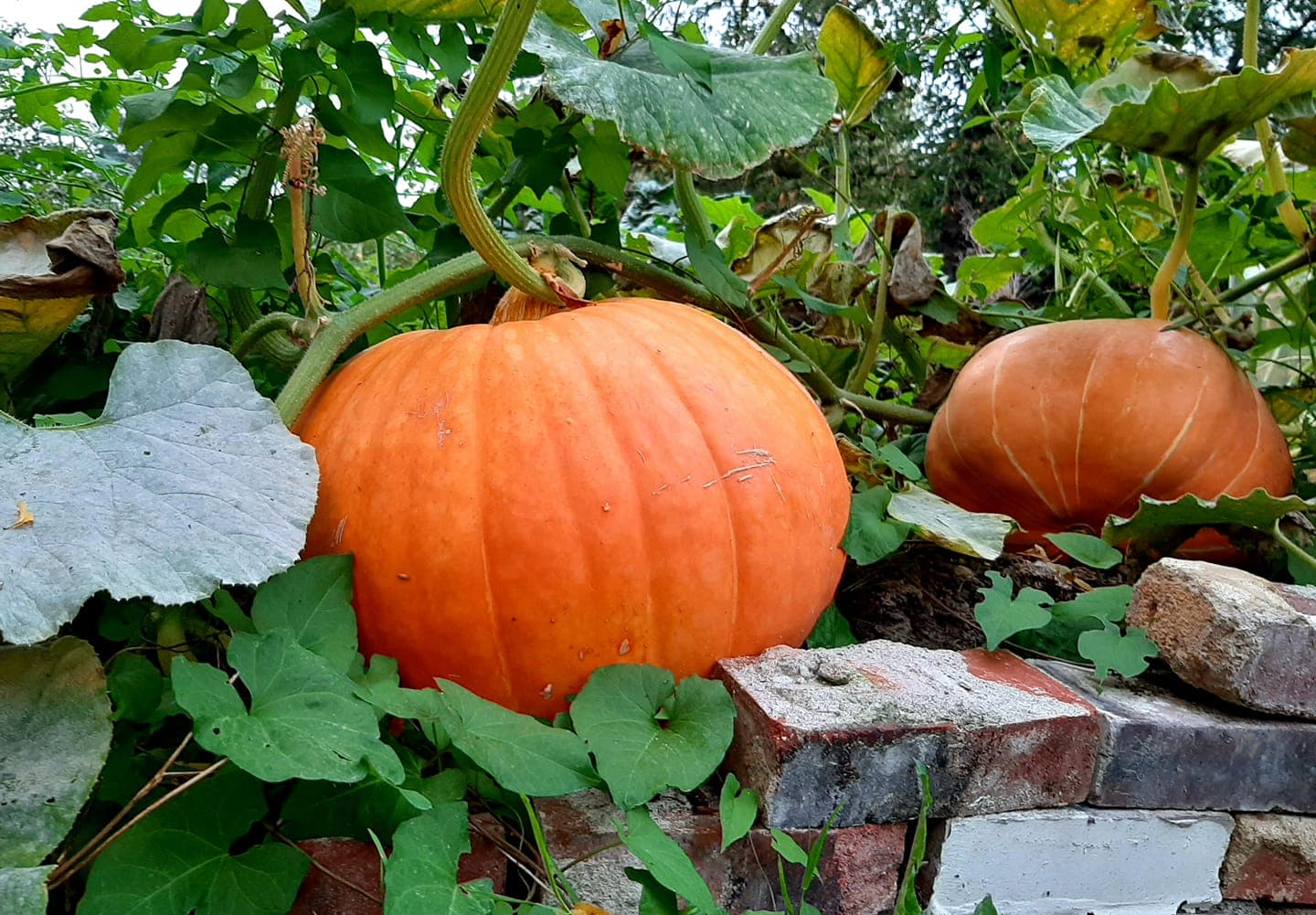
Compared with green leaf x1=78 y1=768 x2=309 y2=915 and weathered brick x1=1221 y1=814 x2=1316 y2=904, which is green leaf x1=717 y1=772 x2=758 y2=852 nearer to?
green leaf x1=78 y1=768 x2=309 y2=915

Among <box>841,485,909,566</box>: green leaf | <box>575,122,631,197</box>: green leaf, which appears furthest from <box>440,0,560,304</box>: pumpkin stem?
<box>841,485,909,566</box>: green leaf

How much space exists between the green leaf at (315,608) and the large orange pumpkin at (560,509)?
0.16 ft

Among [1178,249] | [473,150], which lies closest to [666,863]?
[473,150]

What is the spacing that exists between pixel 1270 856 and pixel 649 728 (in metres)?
0.57

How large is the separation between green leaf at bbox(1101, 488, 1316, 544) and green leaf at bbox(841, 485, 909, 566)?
0.71 feet

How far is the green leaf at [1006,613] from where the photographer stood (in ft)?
2.78

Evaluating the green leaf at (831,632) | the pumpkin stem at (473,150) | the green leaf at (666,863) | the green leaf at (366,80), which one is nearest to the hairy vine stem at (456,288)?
the pumpkin stem at (473,150)

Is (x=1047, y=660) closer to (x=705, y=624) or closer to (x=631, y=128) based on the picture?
(x=705, y=624)

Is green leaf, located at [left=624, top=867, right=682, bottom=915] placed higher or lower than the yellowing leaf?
lower

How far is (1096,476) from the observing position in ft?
4.01

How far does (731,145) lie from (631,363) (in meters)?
0.20

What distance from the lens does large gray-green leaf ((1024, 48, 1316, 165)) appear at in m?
1.00

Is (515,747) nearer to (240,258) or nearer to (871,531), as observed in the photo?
(871,531)

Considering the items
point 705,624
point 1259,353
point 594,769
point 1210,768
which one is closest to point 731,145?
point 705,624
